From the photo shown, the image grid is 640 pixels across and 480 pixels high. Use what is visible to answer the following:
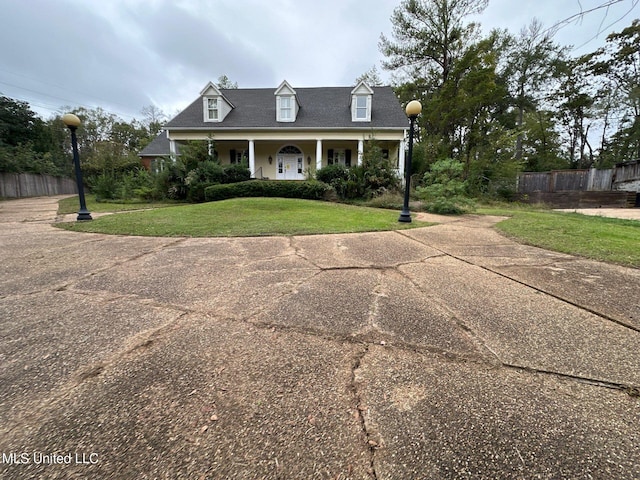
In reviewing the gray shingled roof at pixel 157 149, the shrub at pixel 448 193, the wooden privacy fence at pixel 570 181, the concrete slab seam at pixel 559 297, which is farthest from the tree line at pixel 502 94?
the gray shingled roof at pixel 157 149

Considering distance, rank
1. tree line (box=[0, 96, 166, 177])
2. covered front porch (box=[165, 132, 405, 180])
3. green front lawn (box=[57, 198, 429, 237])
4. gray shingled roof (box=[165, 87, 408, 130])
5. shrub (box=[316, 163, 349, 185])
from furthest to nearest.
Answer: tree line (box=[0, 96, 166, 177]), covered front porch (box=[165, 132, 405, 180]), gray shingled roof (box=[165, 87, 408, 130]), shrub (box=[316, 163, 349, 185]), green front lawn (box=[57, 198, 429, 237])

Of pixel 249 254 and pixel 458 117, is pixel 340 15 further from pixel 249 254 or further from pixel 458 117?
pixel 249 254

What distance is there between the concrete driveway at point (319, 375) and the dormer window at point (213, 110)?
52.1 feet

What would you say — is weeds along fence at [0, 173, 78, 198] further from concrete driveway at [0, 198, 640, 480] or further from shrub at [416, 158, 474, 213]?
shrub at [416, 158, 474, 213]

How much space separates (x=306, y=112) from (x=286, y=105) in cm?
135

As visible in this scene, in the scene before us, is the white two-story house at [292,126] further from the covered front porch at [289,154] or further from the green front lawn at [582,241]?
the green front lawn at [582,241]

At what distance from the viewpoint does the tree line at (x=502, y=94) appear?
15.6 metres

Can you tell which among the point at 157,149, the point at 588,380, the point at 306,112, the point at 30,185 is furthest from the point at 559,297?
the point at 30,185

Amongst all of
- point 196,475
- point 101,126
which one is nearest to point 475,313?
point 196,475

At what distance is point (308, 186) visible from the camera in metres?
11.5

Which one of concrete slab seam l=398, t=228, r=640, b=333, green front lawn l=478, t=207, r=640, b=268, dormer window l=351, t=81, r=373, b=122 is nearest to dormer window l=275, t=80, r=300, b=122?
dormer window l=351, t=81, r=373, b=122

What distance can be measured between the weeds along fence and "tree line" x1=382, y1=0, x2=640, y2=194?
81.7 feet

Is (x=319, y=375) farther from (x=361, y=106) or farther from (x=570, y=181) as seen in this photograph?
(x=570, y=181)

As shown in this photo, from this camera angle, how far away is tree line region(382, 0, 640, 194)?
15633 millimetres
